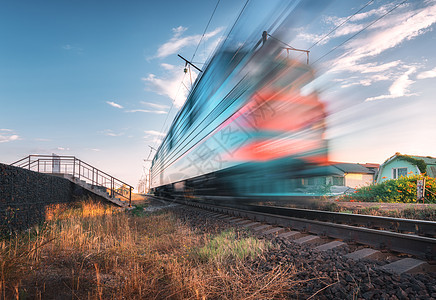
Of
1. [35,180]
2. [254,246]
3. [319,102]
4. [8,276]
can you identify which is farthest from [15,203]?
[319,102]

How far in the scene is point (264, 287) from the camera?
2.73m

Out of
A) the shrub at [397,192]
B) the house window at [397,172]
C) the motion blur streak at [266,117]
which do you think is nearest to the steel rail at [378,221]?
the motion blur streak at [266,117]

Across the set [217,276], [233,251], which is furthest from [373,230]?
[217,276]

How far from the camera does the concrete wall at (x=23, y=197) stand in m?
6.66

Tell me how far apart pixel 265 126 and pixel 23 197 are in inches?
274

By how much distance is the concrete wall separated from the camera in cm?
666

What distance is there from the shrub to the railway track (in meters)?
7.48

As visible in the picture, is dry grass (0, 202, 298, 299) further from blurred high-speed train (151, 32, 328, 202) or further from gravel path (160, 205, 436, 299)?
blurred high-speed train (151, 32, 328, 202)

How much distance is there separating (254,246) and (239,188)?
10.3ft

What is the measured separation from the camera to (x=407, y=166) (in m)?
16.0

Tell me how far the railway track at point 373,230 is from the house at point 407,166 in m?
10.3

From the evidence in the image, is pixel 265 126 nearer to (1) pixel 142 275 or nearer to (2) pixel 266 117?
(2) pixel 266 117

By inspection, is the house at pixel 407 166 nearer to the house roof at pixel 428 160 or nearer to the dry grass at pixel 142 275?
the house roof at pixel 428 160

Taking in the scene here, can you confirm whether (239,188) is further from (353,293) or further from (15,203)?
(15,203)
